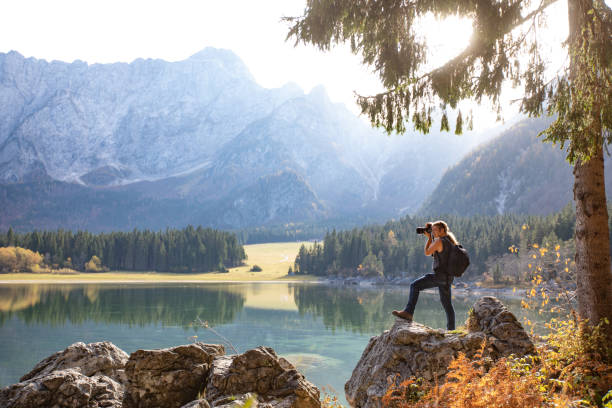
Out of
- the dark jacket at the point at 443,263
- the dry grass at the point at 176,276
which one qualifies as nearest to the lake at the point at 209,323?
the dark jacket at the point at 443,263

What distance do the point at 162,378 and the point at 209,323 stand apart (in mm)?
37665

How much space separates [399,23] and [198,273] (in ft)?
426

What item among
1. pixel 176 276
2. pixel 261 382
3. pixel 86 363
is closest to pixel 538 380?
pixel 261 382

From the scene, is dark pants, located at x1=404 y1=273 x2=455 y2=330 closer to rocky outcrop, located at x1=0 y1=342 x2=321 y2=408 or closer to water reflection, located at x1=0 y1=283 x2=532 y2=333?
rocky outcrop, located at x1=0 y1=342 x2=321 y2=408

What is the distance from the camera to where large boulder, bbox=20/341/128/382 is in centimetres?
881

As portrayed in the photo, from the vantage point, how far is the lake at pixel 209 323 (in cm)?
2997

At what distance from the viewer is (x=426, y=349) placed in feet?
23.0

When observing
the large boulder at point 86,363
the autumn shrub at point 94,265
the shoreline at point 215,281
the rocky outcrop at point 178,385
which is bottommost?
the shoreline at point 215,281

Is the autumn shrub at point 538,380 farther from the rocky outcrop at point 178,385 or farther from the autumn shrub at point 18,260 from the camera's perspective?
the autumn shrub at point 18,260

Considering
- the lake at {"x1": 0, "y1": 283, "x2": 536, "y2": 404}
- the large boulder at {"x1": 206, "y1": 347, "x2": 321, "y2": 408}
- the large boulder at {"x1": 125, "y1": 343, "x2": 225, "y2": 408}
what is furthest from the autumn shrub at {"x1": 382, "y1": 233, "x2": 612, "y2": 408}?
the lake at {"x1": 0, "y1": 283, "x2": 536, "y2": 404}

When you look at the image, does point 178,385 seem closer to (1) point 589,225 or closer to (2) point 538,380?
(2) point 538,380

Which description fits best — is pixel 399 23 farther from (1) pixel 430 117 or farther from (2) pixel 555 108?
(2) pixel 555 108

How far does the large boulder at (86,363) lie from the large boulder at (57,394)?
1.61 metres

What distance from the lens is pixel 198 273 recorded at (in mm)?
132375
